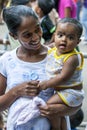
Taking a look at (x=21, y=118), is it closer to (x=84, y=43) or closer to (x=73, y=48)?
(x=73, y=48)

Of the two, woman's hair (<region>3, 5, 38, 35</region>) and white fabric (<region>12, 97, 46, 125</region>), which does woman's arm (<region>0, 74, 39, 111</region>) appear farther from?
woman's hair (<region>3, 5, 38, 35</region>)

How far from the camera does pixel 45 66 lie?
230 cm

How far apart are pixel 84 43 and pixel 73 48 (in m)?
6.82

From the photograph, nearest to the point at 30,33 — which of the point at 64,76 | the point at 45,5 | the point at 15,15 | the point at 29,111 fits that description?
the point at 15,15

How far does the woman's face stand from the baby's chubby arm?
0.63 ft

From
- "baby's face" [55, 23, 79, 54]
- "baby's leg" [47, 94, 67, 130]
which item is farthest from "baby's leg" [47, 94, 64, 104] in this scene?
"baby's face" [55, 23, 79, 54]

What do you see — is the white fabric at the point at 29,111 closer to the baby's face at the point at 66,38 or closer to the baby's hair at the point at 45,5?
the baby's face at the point at 66,38

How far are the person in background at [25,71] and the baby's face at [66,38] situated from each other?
0.09m

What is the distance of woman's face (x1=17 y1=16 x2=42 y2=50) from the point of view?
224 cm

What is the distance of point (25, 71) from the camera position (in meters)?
2.28

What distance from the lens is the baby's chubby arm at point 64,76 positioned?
2230 millimetres

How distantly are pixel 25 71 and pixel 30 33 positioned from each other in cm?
21

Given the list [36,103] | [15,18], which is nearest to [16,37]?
[15,18]

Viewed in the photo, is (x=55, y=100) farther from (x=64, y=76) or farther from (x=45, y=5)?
(x=45, y=5)
